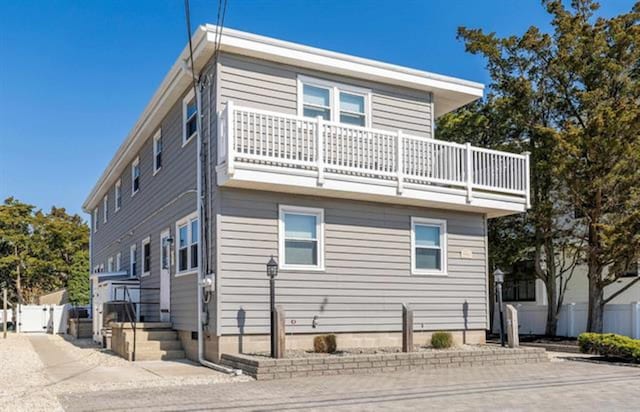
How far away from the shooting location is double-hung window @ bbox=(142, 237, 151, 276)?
1786 cm

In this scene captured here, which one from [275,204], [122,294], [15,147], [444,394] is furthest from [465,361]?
[15,147]

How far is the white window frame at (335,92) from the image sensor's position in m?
13.7

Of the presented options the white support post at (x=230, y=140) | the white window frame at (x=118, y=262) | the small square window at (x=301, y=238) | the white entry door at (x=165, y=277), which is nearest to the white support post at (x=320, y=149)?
the small square window at (x=301, y=238)

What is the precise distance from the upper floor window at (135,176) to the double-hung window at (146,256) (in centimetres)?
201

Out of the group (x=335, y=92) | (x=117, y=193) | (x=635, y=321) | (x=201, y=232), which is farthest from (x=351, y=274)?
(x=117, y=193)

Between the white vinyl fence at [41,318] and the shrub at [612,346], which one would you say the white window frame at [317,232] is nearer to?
the shrub at [612,346]

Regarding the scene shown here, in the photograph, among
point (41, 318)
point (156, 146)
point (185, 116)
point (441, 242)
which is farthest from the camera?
point (41, 318)

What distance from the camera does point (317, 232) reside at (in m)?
13.4

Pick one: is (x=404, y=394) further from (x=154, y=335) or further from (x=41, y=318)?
(x=41, y=318)

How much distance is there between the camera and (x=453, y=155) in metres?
14.3

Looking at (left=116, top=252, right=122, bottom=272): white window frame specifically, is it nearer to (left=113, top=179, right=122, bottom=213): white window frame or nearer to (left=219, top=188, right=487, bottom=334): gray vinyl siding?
(left=113, top=179, right=122, bottom=213): white window frame

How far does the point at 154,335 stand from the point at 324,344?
4.03m

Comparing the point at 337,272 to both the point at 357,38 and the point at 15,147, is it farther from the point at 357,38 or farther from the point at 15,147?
the point at 15,147

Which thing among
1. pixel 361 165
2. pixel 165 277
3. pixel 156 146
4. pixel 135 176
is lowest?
pixel 165 277
